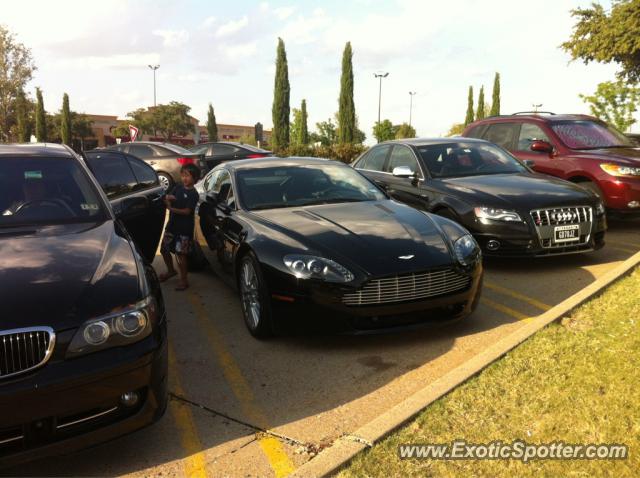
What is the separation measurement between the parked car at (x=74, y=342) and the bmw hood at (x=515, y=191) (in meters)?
4.06

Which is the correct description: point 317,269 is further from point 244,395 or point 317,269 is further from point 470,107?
point 470,107

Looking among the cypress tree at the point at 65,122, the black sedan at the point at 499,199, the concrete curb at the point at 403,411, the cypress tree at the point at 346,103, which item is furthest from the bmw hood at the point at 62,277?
the cypress tree at the point at 65,122

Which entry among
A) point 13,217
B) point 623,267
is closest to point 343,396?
point 13,217

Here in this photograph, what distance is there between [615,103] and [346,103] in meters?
27.1

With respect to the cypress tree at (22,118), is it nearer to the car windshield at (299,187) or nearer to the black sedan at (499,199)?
the black sedan at (499,199)

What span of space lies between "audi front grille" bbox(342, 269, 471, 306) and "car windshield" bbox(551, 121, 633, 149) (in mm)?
5474

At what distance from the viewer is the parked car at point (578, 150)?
785cm

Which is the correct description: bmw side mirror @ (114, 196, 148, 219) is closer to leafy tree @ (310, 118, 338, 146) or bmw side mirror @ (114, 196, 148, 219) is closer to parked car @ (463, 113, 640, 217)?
parked car @ (463, 113, 640, 217)

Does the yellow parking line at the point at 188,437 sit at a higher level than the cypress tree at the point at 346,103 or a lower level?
lower

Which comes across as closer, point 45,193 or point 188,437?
point 188,437

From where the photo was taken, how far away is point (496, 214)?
19.7 feet

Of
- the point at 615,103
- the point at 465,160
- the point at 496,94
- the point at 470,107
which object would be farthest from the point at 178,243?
the point at 470,107

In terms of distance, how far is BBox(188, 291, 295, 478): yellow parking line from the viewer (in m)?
2.77

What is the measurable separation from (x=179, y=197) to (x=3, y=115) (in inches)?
2247
